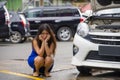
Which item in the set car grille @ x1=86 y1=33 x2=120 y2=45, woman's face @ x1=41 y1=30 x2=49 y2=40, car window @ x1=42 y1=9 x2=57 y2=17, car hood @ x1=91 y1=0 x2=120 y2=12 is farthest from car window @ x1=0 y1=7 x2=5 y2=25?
car grille @ x1=86 y1=33 x2=120 y2=45

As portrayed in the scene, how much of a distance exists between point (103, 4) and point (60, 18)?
37.9 feet

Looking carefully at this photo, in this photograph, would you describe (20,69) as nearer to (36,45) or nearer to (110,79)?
(36,45)

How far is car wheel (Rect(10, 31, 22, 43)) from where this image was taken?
65.6 ft

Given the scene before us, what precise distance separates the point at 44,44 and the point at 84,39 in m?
0.91

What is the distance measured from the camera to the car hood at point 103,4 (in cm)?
978

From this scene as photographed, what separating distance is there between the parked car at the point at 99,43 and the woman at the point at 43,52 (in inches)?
22.2

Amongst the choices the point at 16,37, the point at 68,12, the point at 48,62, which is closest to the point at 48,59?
the point at 48,62

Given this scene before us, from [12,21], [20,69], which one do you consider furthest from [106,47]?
[12,21]

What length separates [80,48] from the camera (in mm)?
8812

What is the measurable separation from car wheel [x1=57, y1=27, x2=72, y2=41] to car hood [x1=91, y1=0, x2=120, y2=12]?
11257 mm

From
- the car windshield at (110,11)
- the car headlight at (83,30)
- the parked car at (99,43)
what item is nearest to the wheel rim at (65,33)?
the car windshield at (110,11)

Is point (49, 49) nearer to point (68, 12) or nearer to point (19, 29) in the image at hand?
point (19, 29)

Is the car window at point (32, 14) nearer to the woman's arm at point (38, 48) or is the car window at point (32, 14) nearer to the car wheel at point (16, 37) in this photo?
the car wheel at point (16, 37)

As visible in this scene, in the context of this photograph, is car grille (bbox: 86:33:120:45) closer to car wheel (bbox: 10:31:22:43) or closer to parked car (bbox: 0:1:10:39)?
parked car (bbox: 0:1:10:39)
